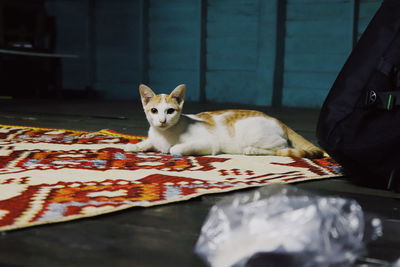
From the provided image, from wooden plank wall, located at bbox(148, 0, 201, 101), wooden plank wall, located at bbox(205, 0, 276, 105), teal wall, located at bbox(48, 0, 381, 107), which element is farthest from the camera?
wooden plank wall, located at bbox(148, 0, 201, 101)

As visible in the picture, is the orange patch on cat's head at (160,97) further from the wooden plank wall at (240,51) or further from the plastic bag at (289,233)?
the wooden plank wall at (240,51)

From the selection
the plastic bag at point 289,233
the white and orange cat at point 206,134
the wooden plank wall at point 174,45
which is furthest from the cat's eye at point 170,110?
the wooden plank wall at point 174,45

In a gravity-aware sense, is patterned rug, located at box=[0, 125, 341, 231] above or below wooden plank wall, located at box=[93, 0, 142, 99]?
below

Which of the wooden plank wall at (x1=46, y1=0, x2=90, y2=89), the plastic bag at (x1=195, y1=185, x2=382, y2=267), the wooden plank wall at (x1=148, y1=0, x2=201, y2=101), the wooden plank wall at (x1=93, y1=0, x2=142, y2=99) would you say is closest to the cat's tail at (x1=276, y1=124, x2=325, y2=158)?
the plastic bag at (x1=195, y1=185, x2=382, y2=267)

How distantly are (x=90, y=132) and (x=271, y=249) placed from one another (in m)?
2.31

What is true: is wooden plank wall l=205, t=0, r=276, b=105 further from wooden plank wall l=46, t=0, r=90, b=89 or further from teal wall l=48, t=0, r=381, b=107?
wooden plank wall l=46, t=0, r=90, b=89

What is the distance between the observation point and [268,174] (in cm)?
160

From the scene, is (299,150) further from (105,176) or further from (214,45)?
(214,45)

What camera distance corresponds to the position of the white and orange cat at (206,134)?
2.03 metres

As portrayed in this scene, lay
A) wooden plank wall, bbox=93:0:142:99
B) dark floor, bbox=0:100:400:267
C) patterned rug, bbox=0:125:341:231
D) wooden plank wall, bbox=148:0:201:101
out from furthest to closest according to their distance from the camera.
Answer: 1. wooden plank wall, bbox=93:0:142:99
2. wooden plank wall, bbox=148:0:201:101
3. patterned rug, bbox=0:125:341:231
4. dark floor, bbox=0:100:400:267

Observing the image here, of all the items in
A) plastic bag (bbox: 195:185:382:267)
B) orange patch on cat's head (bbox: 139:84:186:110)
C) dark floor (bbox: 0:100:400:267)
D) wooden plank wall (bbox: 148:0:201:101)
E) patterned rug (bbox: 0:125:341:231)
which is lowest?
patterned rug (bbox: 0:125:341:231)

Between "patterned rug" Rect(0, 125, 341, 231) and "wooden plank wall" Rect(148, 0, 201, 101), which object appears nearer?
"patterned rug" Rect(0, 125, 341, 231)

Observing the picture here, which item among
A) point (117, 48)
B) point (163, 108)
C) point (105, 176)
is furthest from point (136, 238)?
point (117, 48)

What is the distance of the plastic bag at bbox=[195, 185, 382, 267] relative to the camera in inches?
23.9
